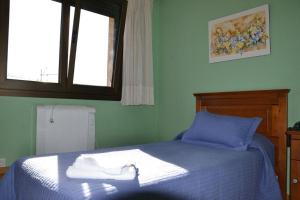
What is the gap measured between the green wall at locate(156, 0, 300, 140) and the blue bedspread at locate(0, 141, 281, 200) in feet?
2.45

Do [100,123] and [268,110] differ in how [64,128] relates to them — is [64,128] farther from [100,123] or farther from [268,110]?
[268,110]

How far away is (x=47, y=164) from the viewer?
148 centimetres

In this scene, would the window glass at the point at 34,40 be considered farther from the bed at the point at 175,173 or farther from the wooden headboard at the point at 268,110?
the wooden headboard at the point at 268,110

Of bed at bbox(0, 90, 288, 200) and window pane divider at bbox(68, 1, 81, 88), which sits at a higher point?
window pane divider at bbox(68, 1, 81, 88)

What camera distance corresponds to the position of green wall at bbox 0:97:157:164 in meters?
2.43

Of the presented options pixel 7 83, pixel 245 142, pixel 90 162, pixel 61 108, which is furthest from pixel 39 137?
pixel 245 142

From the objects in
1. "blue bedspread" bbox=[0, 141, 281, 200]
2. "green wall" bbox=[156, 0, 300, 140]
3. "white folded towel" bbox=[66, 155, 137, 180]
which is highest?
"green wall" bbox=[156, 0, 300, 140]

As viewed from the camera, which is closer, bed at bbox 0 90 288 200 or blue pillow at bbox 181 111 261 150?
bed at bbox 0 90 288 200

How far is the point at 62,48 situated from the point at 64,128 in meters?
0.86

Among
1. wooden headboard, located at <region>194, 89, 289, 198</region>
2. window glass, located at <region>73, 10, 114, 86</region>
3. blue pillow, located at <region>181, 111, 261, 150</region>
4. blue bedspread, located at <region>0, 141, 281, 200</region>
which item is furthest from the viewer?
window glass, located at <region>73, 10, 114, 86</region>

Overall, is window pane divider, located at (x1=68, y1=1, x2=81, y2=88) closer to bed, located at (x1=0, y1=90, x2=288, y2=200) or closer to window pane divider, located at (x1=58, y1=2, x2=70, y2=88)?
window pane divider, located at (x1=58, y1=2, x2=70, y2=88)

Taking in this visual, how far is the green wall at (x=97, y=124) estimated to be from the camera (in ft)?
7.97

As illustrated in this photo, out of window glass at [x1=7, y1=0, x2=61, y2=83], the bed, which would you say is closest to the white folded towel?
the bed

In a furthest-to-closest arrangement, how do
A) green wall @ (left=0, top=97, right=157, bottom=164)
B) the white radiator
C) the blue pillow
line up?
the white radiator, green wall @ (left=0, top=97, right=157, bottom=164), the blue pillow
